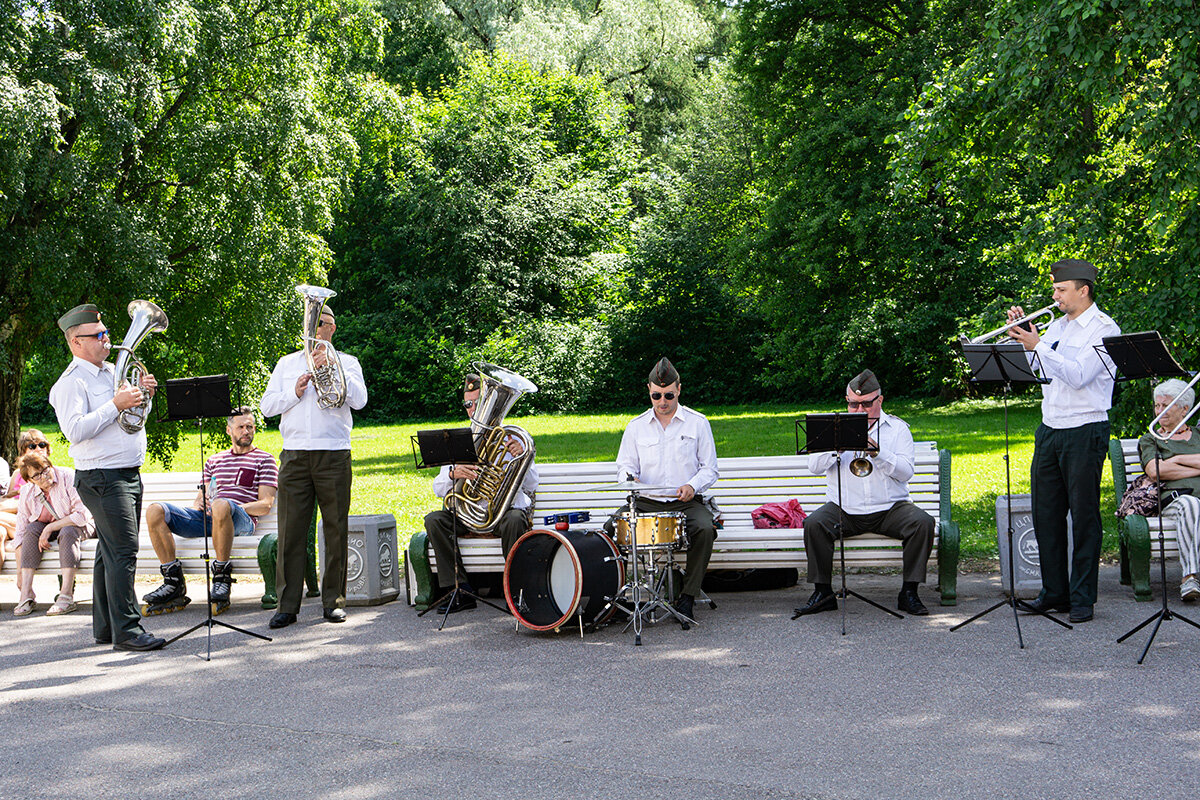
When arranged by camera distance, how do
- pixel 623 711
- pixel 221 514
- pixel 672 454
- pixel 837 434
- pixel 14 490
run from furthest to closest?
pixel 14 490 < pixel 221 514 < pixel 672 454 < pixel 837 434 < pixel 623 711

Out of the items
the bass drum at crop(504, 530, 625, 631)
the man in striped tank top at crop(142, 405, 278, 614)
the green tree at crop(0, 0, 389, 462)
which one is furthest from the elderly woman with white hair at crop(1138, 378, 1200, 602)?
the green tree at crop(0, 0, 389, 462)

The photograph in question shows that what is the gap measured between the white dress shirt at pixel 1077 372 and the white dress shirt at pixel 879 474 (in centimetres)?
99

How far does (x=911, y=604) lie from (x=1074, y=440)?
1494 millimetres

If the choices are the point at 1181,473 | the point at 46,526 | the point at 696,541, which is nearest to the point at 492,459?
the point at 696,541

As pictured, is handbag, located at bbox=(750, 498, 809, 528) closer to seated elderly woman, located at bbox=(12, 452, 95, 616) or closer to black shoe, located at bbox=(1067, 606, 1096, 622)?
black shoe, located at bbox=(1067, 606, 1096, 622)

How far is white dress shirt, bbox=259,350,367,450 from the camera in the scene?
7828 mm

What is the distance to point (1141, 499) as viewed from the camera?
7949mm

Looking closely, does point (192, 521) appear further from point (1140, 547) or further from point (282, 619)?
point (1140, 547)

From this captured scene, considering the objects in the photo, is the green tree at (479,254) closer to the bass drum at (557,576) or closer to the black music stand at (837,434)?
the bass drum at (557,576)

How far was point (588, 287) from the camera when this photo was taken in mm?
35969

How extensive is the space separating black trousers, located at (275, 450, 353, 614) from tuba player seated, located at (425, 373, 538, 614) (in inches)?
26.5

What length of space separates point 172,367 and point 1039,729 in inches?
532

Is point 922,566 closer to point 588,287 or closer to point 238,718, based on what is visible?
point 238,718

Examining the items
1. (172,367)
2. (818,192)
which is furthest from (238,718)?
(818,192)
